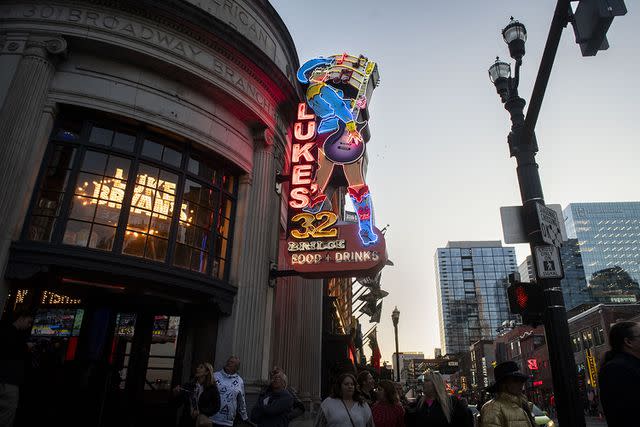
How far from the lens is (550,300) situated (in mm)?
6758

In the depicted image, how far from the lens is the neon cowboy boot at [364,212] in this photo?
12922mm

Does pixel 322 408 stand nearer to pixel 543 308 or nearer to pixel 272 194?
pixel 543 308

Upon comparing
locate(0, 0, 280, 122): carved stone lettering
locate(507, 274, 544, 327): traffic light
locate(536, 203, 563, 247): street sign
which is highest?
locate(0, 0, 280, 122): carved stone lettering

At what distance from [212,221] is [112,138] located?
3.22 m

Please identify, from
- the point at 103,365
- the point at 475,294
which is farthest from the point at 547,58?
the point at 475,294

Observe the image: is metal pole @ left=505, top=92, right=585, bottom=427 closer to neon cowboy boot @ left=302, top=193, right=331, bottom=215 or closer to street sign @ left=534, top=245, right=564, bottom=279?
street sign @ left=534, top=245, right=564, bottom=279

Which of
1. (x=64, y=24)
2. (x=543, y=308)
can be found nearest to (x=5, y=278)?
(x=64, y=24)

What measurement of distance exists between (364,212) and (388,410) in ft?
25.9

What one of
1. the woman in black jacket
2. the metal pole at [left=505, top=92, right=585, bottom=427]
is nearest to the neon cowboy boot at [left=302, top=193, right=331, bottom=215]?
the metal pole at [left=505, top=92, right=585, bottom=427]

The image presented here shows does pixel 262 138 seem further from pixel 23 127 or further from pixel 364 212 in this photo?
pixel 23 127

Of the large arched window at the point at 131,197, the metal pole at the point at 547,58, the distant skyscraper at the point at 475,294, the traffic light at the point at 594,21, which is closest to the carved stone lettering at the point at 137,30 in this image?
the large arched window at the point at 131,197

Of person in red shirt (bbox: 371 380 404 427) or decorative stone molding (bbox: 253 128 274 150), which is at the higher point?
decorative stone molding (bbox: 253 128 274 150)

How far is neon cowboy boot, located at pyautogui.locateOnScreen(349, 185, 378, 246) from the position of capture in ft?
42.4

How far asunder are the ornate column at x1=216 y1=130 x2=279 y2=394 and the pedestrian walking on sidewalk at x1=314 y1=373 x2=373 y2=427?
5.86 m
